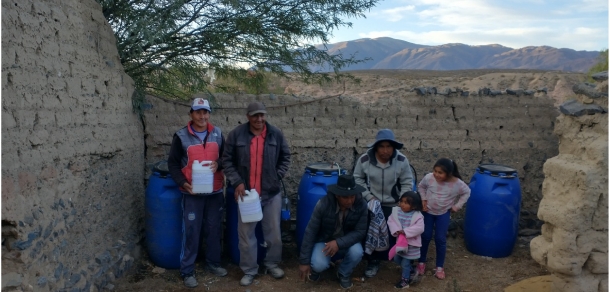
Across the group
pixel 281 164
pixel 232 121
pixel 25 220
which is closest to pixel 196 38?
pixel 232 121

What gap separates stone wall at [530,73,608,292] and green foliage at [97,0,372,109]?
309cm

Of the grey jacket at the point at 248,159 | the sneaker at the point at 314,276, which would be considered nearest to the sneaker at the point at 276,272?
the sneaker at the point at 314,276

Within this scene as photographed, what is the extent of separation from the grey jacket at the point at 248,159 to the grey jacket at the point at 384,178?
0.71m

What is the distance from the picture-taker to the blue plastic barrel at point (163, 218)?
4.35 m

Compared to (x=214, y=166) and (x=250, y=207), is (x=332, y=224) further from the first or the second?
(x=214, y=166)

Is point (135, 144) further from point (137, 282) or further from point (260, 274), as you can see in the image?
point (260, 274)

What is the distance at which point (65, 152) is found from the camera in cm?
352

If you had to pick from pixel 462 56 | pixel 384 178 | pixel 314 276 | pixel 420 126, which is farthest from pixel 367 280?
pixel 462 56

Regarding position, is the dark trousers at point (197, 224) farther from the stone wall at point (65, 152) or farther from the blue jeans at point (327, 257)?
the blue jeans at point (327, 257)

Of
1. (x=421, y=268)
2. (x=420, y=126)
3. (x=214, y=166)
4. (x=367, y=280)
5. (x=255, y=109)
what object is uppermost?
(x=255, y=109)

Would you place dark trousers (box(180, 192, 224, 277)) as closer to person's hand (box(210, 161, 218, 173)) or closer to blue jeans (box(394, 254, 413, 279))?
person's hand (box(210, 161, 218, 173))

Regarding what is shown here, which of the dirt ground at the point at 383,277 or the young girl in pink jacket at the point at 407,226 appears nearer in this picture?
the young girl in pink jacket at the point at 407,226

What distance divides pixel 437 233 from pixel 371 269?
0.69 metres

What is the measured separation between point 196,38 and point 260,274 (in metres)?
2.69
